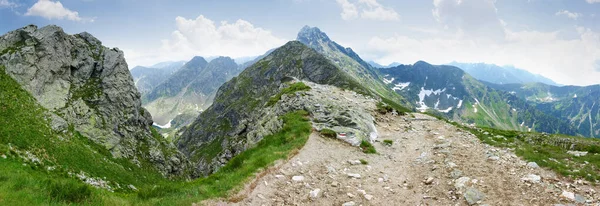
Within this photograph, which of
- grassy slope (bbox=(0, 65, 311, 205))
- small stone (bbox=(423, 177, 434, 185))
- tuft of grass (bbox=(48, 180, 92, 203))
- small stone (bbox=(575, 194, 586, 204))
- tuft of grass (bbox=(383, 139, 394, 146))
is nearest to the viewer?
tuft of grass (bbox=(48, 180, 92, 203))

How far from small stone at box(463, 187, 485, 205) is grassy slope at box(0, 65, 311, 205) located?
35.0ft

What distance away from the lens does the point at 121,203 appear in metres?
10.6

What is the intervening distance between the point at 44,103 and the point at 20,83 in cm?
641

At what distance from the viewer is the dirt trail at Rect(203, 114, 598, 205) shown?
522 inches

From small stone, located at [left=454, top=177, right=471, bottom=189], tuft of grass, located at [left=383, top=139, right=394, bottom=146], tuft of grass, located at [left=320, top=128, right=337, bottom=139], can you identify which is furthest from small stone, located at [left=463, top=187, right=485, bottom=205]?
tuft of grass, located at [left=383, top=139, right=394, bottom=146]

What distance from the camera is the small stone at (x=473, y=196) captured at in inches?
520

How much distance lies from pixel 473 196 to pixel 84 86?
335ft

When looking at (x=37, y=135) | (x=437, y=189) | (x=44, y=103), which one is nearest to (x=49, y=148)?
(x=37, y=135)

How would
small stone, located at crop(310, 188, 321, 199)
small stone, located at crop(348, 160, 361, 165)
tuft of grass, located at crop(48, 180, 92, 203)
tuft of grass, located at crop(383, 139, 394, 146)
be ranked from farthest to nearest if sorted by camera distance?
tuft of grass, located at crop(383, 139, 394, 146)
small stone, located at crop(348, 160, 361, 165)
small stone, located at crop(310, 188, 321, 199)
tuft of grass, located at crop(48, 180, 92, 203)

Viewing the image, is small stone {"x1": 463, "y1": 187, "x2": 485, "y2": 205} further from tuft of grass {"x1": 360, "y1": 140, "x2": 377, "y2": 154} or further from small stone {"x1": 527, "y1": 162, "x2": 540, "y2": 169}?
tuft of grass {"x1": 360, "y1": 140, "x2": 377, "y2": 154}

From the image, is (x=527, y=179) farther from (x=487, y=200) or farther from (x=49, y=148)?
(x=49, y=148)

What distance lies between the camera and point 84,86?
275 feet

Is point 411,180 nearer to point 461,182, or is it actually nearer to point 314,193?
point 461,182

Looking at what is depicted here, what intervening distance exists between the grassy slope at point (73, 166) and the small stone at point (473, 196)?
1068 cm
